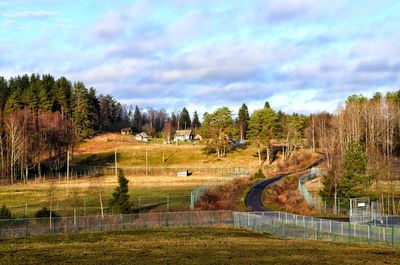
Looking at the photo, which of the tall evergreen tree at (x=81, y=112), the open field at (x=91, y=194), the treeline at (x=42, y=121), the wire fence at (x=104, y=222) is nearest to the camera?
the wire fence at (x=104, y=222)

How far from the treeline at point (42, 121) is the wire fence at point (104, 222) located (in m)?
55.8

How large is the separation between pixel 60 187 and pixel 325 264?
7100cm

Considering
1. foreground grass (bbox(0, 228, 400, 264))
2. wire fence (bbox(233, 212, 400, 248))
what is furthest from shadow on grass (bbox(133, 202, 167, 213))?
foreground grass (bbox(0, 228, 400, 264))

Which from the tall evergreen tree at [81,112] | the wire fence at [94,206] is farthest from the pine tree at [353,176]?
the tall evergreen tree at [81,112]

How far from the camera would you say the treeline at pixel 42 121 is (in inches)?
4122

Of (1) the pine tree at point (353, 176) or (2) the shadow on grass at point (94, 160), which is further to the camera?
(2) the shadow on grass at point (94, 160)

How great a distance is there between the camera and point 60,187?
86375 millimetres

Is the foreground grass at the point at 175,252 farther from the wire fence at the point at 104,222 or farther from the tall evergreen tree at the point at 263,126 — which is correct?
the tall evergreen tree at the point at 263,126

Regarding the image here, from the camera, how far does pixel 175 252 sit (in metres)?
27.2

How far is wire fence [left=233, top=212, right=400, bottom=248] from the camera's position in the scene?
38.8 meters

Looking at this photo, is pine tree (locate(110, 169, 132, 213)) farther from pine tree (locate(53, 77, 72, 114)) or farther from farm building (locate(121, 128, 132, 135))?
farm building (locate(121, 128, 132, 135))

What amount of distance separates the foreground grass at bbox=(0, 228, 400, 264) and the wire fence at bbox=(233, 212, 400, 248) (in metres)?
A: 8.89

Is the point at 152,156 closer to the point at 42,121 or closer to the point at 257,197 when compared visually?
the point at 42,121

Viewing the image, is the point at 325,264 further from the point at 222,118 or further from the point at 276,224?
the point at 222,118
